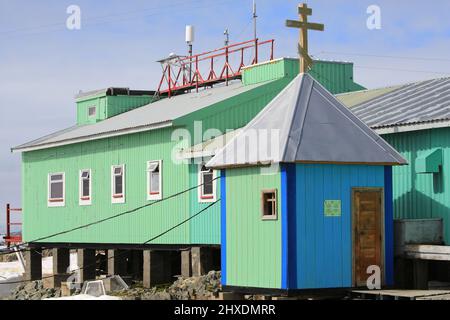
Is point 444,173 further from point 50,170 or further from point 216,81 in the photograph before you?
point 50,170

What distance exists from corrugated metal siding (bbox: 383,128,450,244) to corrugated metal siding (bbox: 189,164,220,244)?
19.0 feet

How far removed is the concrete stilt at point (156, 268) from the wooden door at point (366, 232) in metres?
12.0

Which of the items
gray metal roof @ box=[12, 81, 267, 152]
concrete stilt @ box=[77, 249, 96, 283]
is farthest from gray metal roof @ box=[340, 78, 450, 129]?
concrete stilt @ box=[77, 249, 96, 283]

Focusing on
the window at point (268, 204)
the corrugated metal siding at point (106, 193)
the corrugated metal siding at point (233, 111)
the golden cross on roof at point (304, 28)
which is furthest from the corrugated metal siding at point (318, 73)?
the window at point (268, 204)

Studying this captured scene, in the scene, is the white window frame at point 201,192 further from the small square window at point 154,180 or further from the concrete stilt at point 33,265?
the concrete stilt at point 33,265

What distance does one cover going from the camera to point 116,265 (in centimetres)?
3850

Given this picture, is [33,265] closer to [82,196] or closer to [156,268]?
[82,196]

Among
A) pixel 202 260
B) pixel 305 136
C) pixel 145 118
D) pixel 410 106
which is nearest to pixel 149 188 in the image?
pixel 145 118

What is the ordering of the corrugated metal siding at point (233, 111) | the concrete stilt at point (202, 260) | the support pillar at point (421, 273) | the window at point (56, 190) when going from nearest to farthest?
the support pillar at point (421, 273) → the concrete stilt at point (202, 260) → the corrugated metal siding at point (233, 111) → the window at point (56, 190)

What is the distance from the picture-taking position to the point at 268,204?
23938 millimetres

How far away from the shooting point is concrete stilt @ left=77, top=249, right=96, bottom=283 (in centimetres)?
3909

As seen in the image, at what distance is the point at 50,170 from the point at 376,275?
20.0 meters

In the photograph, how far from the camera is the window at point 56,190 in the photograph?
134 ft
